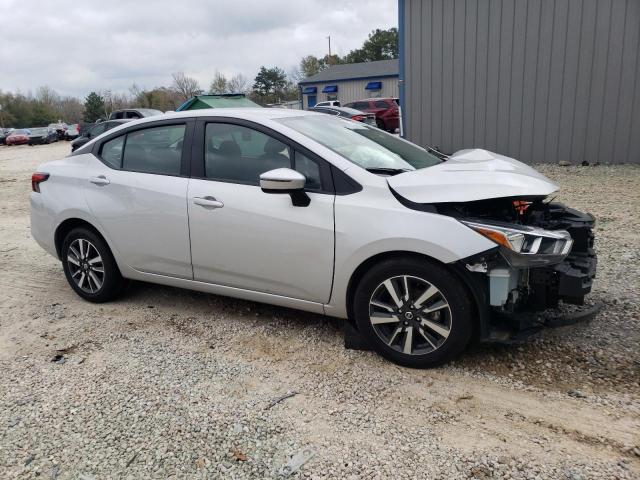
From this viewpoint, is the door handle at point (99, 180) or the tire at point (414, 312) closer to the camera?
the tire at point (414, 312)

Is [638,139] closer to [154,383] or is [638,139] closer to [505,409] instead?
[505,409]

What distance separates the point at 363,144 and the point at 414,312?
1353mm

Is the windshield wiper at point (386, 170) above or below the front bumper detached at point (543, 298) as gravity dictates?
above

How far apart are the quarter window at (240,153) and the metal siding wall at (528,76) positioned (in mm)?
9210

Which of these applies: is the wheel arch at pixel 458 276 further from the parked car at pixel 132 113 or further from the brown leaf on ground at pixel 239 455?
the parked car at pixel 132 113

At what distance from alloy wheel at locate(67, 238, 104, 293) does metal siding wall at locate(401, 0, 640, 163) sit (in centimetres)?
943

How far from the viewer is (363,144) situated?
3.90 meters

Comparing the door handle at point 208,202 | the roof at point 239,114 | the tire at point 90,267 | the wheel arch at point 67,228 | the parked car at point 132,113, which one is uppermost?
the parked car at point 132,113

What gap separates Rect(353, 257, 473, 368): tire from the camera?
3082 mm

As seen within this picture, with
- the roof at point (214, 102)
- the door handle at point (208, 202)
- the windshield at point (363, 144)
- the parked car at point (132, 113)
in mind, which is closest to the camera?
the windshield at point (363, 144)

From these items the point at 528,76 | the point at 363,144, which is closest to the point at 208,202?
the point at 363,144

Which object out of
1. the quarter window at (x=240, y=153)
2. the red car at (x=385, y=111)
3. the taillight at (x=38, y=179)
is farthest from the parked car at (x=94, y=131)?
the quarter window at (x=240, y=153)

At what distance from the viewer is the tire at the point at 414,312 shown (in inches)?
121

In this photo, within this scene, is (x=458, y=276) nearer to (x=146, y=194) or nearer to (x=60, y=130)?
(x=146, y=194)
